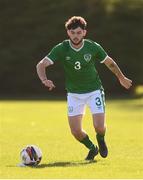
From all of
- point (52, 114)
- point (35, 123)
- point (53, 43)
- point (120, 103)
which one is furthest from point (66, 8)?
point (35, 123)

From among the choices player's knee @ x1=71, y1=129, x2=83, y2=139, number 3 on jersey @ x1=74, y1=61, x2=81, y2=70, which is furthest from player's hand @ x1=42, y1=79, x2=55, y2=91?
player's knee @ x1=71, y1=129, x2=83, y2=139

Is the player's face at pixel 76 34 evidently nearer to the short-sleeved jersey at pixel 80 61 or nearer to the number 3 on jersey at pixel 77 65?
the short-sleeved jersey at pixel 80 61

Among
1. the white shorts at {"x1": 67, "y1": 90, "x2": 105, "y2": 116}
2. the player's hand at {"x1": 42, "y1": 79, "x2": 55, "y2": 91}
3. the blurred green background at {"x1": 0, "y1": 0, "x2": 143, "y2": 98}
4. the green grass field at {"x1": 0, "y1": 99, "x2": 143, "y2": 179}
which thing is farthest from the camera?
the blurred green background at {"x1": 0, "y1": 0, "x2": 143, "y2": 98}

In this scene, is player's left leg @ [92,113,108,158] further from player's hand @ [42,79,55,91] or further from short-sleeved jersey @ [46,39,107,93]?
player's hand @ [42,79,55,91]

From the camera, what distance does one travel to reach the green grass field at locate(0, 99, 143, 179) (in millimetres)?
9641

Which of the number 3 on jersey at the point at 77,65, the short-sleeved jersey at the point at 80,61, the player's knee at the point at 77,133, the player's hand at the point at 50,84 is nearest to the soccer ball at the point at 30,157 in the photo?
the player's knee at the point at 77,133

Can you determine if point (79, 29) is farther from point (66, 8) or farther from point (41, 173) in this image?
point (66, 8)

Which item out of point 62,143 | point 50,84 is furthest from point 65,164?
point 62,143

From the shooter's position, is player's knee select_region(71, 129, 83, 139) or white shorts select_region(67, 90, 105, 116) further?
player's knee select_region(71, 129, 83, 139)

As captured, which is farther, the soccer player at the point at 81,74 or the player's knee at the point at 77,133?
the player's knee at the point at 77,133

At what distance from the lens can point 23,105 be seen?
29219mm

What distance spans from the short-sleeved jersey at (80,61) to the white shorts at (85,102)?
8 cm

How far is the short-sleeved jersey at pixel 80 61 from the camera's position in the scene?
10969 mm

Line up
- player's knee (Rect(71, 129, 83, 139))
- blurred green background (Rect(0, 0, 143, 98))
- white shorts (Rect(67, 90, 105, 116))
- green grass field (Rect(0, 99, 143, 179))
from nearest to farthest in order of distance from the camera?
green grass field (Rect(0, 99, 143, 179)), white shorts (Rect(67, 90, 105, 116)), player's knee (Rect(71, 129, 83, 139)), blurred green background (Rect(0, 0, 143, 98))
